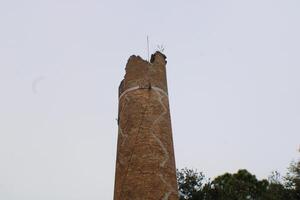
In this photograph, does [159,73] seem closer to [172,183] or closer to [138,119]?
[138,119]

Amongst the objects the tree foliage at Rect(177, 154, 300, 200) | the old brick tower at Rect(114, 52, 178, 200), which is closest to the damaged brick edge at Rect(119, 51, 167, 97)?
the old brick tower at Rect(114, 52, 178, 200)

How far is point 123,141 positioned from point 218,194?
13.5m

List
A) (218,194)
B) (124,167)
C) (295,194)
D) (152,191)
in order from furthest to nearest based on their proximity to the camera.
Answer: (218,194) < (295,194) < (124,167) < (152,191)

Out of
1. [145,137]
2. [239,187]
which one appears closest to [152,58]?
[145,137]

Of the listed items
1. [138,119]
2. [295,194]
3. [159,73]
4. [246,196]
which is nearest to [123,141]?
[138,119]

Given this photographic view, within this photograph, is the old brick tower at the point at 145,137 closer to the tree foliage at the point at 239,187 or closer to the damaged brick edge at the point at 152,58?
the damaged brick edge at the point at 152,58

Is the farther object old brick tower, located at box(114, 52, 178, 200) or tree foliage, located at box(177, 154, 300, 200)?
tree foliage, located at box(177, 154, 300, 200)

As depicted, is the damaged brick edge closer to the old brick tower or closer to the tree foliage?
the old brick tower

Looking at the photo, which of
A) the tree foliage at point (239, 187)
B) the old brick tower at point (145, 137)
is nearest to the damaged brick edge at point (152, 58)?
the old brick tower at point (145, 137)

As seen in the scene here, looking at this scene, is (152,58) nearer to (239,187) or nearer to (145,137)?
(145,137)

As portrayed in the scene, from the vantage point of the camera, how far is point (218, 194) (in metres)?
22.4

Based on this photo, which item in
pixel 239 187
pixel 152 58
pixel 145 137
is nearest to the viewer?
pixel 145 137

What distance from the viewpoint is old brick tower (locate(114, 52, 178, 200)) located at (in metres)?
9.88

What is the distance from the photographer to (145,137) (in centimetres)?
1057
